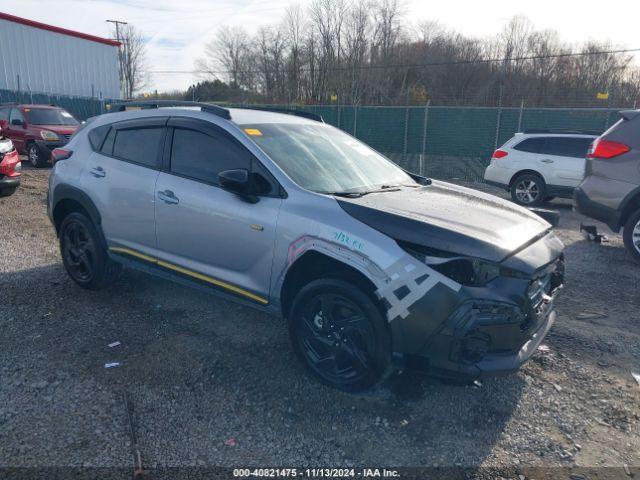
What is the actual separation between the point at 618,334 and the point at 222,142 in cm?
366

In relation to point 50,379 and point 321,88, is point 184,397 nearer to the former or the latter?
point 50,379

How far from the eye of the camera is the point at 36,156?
13336 mm

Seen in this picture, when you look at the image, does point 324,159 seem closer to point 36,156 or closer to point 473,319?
point 473,319

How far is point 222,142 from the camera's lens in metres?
3.72

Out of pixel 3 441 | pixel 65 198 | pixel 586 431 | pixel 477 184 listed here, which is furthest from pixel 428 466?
pixel 477 184

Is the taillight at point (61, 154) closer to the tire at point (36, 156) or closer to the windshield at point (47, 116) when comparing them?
the tire at point (36, 156)

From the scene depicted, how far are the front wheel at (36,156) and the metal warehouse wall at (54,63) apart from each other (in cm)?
1494

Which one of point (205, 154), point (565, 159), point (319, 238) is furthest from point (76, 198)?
point (565, 159)

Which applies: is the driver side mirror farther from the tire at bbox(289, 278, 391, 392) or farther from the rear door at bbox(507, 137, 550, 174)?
the rear door at bbox(507, 137, 550, 174)

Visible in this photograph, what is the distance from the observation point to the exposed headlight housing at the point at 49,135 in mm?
13109

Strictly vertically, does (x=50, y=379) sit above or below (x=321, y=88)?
below

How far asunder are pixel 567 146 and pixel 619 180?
169 inches

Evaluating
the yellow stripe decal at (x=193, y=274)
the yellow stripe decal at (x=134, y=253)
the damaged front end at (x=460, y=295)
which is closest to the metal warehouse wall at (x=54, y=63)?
the yellow stripe decal at (x=134, y=253)

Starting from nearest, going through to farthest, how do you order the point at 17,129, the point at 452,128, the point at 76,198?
the point at 76,198 → the point at 17,129 → the point at 452,128
